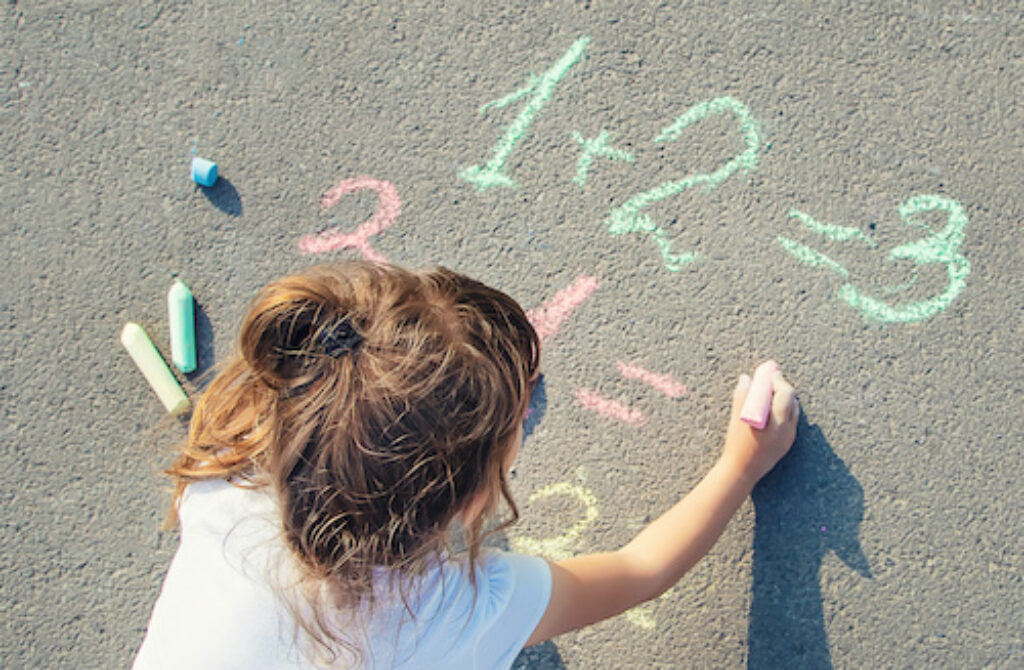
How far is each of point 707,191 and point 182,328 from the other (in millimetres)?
1318

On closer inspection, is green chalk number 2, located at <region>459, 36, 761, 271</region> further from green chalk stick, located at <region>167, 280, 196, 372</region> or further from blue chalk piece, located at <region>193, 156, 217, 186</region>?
green chalk stick, located at <region>167, 280, 196, 372</region>

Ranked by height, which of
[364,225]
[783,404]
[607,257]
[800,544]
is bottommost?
[800,544]

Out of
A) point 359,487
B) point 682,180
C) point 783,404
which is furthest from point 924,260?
point 359,487

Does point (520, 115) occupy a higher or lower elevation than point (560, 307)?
higher

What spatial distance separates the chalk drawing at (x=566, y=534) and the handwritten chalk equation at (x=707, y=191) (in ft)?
0.70

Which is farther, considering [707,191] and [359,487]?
[707,191]

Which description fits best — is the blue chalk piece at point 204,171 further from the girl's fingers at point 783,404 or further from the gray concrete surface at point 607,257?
the girl's fingers at point 783,404

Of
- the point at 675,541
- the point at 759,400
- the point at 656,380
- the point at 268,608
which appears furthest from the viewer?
the point at 656,380

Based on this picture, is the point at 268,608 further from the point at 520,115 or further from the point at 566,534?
the point at 520,115

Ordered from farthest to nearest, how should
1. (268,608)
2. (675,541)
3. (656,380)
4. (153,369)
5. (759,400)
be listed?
(153,369)
(656,380)
(759,400)
(675,541)
(268,608)

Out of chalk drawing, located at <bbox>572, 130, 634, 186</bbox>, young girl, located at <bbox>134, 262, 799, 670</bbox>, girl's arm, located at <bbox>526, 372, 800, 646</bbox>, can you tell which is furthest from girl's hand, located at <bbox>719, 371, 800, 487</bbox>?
chalk drawing, located at <bbox>572, 130, 634, 186</bbox>

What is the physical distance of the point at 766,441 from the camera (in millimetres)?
1896

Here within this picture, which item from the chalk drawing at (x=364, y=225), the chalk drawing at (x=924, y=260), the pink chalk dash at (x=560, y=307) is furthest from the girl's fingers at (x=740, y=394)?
the chalk drawing at (x=364, y=225)

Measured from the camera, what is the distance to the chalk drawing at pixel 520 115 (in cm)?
212
